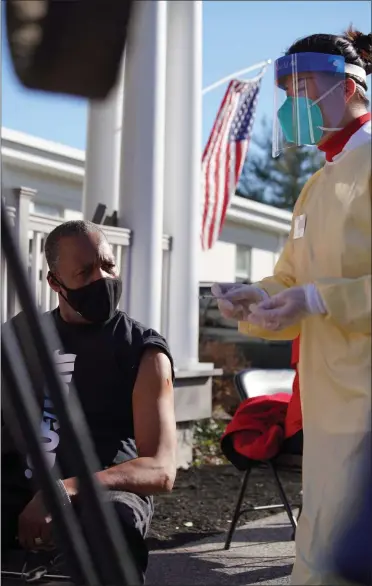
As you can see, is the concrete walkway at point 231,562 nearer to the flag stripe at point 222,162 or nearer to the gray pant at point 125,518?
the gray pant at point 125,518

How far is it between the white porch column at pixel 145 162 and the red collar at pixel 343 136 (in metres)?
4.80

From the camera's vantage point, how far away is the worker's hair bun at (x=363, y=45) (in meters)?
2.62

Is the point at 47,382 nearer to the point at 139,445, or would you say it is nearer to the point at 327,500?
the point at 327,500

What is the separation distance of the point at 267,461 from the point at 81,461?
384 cm

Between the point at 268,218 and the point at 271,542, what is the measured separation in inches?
587

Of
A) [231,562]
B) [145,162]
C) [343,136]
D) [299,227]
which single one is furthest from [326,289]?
[145,162]

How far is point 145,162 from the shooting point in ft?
24.0

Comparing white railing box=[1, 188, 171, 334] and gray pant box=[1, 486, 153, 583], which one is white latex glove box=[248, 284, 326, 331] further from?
white railing box=[1, 188, 171, 334]

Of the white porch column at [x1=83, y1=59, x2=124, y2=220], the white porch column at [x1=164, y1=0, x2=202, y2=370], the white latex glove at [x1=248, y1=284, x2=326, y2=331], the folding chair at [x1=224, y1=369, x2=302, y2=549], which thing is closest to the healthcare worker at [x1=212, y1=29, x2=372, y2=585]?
the white latex glove at [x1=248, y1=284, x2=326, y2=331]

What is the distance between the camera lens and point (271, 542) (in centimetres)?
543

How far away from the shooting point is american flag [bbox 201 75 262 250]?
10.6m

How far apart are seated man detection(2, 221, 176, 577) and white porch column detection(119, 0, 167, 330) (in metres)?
3.87

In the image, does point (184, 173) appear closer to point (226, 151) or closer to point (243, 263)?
point (226, 151)

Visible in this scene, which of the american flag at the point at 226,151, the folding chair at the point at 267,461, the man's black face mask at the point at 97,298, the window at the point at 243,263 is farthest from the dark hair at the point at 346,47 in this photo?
the window at the point at 243,263
